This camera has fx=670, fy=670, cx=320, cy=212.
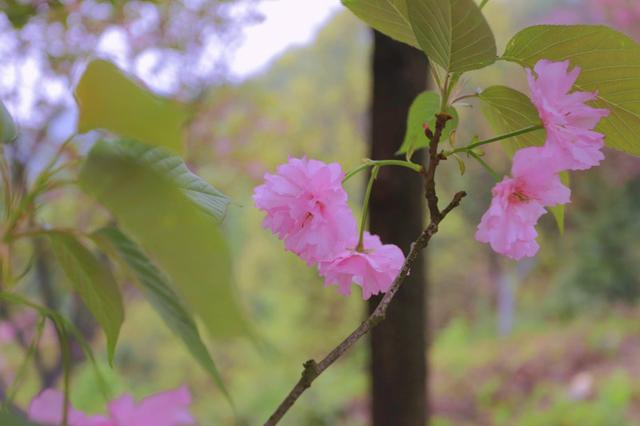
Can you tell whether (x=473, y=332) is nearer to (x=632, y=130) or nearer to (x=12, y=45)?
(x=12, y=45)

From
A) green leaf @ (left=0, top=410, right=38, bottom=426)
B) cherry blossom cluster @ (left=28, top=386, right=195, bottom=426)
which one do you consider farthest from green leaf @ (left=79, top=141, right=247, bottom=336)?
cherry blossom cluster @ (left=28, top=386, right=195, bottom=426)

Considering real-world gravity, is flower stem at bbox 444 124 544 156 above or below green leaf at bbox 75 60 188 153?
above

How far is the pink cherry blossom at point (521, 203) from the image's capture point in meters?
0.29

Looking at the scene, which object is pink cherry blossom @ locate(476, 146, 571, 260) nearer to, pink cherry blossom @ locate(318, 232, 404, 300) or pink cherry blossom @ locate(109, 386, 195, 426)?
pink cherry blossom @ locate(318, 232, 404, 300)

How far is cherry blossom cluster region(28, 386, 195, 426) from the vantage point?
29 cm

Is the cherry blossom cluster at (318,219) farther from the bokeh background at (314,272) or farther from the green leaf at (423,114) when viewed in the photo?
the bokeh background at (314,272)

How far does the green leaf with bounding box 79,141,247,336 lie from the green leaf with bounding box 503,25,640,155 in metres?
0.21

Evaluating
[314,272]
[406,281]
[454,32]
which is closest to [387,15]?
[454,32]

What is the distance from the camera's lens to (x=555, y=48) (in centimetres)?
29

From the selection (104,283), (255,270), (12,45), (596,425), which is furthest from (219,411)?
(104,283)

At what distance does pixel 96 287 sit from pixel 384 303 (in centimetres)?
13

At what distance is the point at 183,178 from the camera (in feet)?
0.83

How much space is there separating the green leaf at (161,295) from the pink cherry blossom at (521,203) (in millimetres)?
132

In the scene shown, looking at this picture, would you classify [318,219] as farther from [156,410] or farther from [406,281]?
[406,281]
